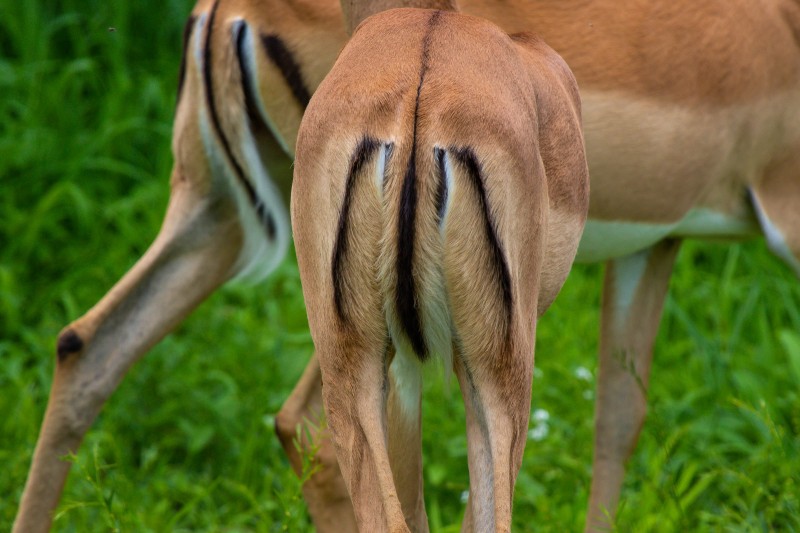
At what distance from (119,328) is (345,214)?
1304 mm

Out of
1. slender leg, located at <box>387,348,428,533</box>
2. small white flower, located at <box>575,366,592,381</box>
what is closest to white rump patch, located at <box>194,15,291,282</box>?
slender leg, located at <box>387,348,428,533</box>

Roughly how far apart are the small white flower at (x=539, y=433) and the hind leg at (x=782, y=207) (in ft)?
2.63

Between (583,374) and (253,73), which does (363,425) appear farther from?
(583,374)

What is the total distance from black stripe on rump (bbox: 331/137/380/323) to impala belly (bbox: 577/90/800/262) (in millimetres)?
1173

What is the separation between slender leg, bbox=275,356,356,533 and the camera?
307cm

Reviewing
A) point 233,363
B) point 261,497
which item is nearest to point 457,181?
point 261,497

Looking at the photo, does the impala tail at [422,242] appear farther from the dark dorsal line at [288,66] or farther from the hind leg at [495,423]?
the dark dorsal line at [288,66]

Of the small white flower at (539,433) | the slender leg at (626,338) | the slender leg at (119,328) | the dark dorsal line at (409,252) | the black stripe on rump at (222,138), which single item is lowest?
the small white flower at (539,433)

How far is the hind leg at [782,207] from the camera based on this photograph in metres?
3.02

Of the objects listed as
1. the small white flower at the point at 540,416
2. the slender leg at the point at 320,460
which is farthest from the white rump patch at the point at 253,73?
the small white flower at the point at 540,416

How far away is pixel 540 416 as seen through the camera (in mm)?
3471

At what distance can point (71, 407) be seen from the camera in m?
2.94

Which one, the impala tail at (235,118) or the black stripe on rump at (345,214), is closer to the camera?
the black stripe on rump at (345,214)

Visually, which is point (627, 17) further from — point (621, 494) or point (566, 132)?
point (621, 494)
